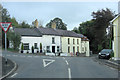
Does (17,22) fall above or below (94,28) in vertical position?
above

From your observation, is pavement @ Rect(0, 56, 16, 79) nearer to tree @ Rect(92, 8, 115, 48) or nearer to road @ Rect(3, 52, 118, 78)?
road @ Rect(3, 52, 118, 78)

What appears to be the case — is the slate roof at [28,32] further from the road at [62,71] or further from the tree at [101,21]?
the road at [62,71]

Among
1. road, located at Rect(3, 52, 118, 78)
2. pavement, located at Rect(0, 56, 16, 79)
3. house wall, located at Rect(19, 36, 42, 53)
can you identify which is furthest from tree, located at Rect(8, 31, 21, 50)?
pavement, located at Rect(0, 56, 16, 79)

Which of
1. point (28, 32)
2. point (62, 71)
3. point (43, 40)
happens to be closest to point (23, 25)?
point (28, 32)

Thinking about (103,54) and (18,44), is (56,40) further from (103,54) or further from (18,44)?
(103,54)

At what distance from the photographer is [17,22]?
83250mm

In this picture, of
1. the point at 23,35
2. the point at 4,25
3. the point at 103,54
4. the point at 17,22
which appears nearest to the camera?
the point at 4,25

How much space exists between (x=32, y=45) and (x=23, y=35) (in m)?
3.48

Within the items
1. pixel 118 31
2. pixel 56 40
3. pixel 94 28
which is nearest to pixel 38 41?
pixel 56 40

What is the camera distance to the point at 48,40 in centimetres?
5212

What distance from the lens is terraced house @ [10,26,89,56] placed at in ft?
161

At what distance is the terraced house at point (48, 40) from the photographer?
49.0 metres

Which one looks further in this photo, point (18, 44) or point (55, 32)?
point (55, 32)

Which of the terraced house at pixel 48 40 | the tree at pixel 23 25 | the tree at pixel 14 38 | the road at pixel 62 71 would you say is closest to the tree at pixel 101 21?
the terraced house at pixel 48 40
